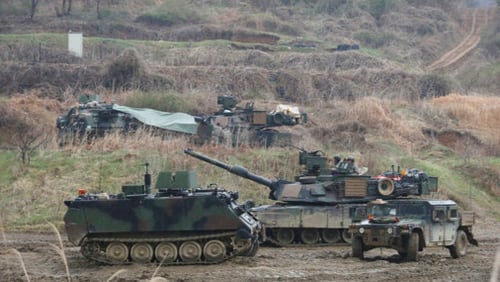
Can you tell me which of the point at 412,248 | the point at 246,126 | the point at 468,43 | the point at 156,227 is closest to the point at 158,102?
the point at 246,126

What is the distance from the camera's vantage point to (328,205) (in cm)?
2722

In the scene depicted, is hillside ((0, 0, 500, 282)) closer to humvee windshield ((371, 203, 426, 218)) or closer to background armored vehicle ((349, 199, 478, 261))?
background armored vehicle ((349, 199, 478, 261))

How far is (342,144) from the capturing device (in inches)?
1604

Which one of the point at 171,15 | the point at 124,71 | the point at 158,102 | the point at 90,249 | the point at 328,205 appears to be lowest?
the point at 90,249

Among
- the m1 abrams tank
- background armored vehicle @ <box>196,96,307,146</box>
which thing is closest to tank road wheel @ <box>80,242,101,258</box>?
the m1 abrams tank

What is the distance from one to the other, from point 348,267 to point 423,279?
2.47 metres

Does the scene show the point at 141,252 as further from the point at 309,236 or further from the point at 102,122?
the point at 102,122

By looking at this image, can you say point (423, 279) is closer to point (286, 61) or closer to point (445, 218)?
point (445, 218)

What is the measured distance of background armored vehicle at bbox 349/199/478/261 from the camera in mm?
21781

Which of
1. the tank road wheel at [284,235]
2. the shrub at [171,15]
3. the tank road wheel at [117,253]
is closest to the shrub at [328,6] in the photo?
the shrub at [171,15]

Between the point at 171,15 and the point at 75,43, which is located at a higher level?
the point at 171,15

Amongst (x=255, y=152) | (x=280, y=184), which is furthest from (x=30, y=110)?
(x=280, y=184)

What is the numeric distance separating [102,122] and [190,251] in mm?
16316

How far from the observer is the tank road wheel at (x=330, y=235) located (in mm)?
27359
